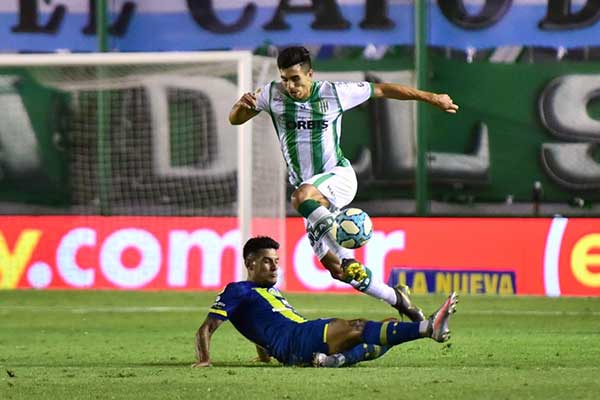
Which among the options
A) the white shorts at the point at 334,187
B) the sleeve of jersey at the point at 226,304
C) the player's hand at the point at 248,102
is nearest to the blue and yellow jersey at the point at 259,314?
the sleeve of jersey at the point at 226,304

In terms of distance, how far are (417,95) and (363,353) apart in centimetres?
160

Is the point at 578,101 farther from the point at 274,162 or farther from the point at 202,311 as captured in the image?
the point at 202,311

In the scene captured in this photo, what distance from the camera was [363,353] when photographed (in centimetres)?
864

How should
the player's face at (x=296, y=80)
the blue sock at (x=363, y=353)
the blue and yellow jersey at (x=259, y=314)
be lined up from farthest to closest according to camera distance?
the player's face at (x=296, y=80) → the blue and yellow jersey at (x=259, y=314) → the blue sock at (x=363, y=353)

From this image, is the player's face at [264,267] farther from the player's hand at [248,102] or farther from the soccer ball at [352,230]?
the player's hand at [248,102]

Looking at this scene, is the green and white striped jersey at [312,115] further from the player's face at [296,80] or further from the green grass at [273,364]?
the green grass at [273,364]

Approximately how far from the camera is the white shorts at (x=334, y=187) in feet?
31.6

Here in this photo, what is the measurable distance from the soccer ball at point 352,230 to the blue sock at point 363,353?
1043 mm

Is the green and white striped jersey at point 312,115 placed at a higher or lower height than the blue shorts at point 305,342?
higher

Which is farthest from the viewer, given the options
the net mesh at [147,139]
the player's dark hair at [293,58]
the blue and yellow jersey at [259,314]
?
the net mesh at [147,139]

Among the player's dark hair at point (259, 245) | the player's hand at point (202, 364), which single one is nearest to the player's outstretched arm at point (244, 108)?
the player's dark hair at point (259, 245)

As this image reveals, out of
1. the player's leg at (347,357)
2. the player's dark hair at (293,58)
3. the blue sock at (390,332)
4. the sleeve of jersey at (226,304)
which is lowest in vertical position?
the player's leg at (347,357)

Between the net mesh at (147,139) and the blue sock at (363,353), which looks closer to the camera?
the blue sock at (363,353)

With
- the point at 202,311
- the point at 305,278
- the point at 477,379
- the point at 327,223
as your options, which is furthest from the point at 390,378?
the point at 305,278
